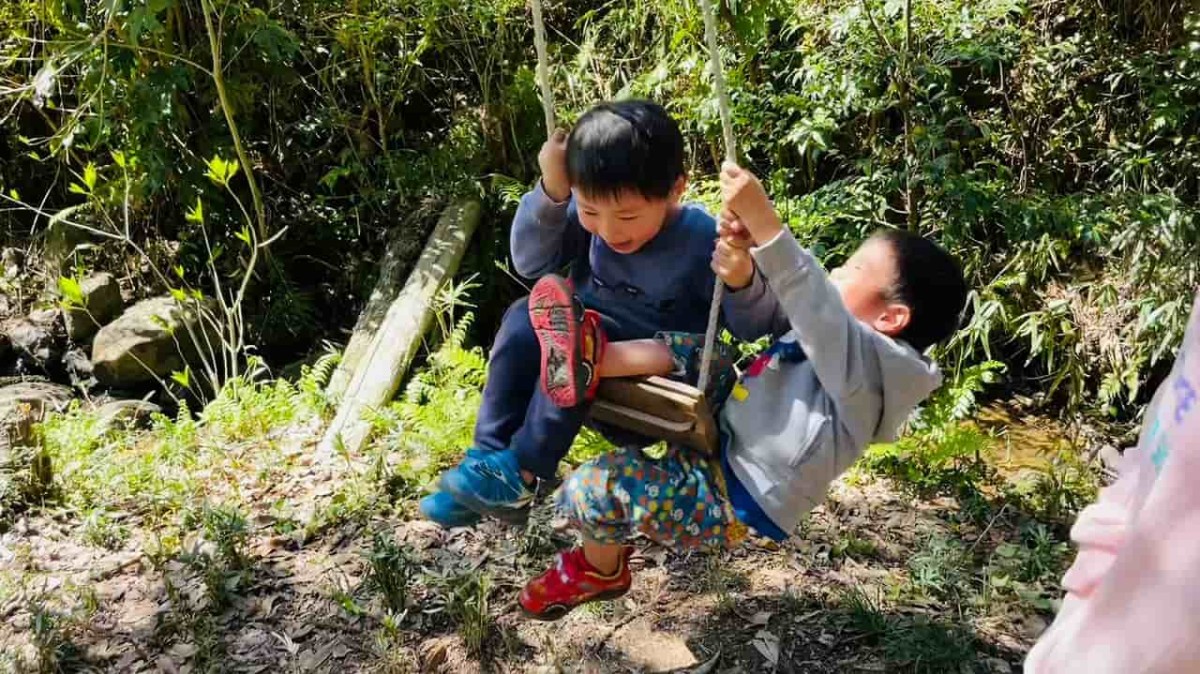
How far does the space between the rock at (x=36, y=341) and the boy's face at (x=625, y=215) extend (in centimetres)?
531

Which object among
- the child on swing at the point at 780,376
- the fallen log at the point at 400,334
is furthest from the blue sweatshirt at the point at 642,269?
the fallen log at the point at 400,334

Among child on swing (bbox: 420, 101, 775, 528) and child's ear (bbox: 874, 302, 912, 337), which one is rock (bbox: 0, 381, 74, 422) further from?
child's ear (bbox: 874, 302, 912, 337)

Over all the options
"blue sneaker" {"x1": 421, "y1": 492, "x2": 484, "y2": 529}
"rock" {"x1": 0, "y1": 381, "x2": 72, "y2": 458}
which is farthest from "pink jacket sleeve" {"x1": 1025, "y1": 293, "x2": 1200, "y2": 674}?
"rock" {"x1": 0, "y1": 381, "x2": 72, "y2": 458}

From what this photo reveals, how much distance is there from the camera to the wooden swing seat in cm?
208

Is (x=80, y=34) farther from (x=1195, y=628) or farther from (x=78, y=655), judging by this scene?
(x=1195, y=628)

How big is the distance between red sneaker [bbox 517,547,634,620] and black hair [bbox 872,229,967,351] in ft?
3.22

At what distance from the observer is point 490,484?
2.28m

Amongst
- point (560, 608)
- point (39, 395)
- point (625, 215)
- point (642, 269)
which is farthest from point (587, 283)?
point (39, 395)

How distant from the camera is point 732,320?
2.23 meters

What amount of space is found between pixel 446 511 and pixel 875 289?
1.09m

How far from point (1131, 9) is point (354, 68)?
160 inches

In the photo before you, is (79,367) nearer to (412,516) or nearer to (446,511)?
(412,516)

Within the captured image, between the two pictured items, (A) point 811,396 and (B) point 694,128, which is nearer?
(A) point 811,396

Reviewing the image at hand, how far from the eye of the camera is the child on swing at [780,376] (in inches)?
76.6
